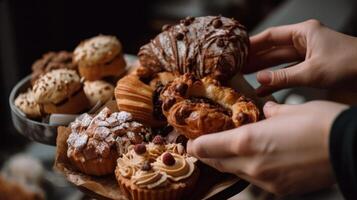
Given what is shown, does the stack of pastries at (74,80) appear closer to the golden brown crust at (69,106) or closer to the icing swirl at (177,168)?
the golden brown crust at (69,106)

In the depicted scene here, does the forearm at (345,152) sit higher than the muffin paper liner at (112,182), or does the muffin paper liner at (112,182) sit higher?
the forearm at (345,152)

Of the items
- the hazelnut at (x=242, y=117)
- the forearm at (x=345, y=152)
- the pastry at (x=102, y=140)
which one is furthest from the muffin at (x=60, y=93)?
the forearm at (x=345, y=152)

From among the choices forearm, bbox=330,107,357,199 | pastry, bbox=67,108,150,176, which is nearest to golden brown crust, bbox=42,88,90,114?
pastry, bbox=67,108,150,176

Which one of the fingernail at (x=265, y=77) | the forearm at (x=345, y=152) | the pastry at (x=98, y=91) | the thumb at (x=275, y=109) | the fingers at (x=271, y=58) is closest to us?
the forearm at (x=345, y=152)

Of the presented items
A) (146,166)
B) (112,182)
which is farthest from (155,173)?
(112,182)

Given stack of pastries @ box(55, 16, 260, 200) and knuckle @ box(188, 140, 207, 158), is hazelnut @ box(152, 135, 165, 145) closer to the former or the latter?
→ stack of pastries @ box(55, 16, 260, 200)

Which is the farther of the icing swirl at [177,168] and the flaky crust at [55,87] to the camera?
the flaky crust at [55,87]

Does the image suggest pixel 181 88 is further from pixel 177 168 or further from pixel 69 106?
pixel 69 106
